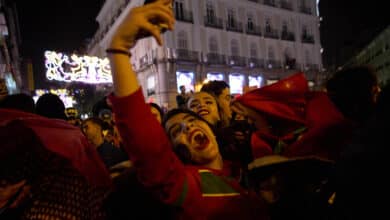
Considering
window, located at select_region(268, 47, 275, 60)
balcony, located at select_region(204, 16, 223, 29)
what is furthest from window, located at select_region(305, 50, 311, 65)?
balcony, located at select_region(204, 16, 223, 29)

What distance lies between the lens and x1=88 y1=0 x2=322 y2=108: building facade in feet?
94.8

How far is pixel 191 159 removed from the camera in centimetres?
190

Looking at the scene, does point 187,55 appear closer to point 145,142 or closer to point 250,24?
point 250,24

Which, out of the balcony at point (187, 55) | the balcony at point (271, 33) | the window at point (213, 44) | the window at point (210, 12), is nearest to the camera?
the balcony at point (187, 55)

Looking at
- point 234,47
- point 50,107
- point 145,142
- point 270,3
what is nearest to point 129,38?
Answer: point 145,142

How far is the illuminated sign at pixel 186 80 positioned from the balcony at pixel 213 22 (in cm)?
557

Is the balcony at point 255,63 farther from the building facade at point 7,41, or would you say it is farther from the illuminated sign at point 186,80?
the building facade at point 7,41

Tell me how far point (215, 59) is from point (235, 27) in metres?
5.18

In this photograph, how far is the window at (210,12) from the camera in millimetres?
32281

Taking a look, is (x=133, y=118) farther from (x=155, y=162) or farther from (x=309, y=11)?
(x=309, y=11)

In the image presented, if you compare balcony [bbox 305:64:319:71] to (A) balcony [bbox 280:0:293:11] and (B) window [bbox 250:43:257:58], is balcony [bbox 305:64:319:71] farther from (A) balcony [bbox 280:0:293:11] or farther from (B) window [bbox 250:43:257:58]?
(B) window [bbox 250:43:257:58]

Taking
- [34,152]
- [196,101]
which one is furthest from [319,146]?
[196,101]

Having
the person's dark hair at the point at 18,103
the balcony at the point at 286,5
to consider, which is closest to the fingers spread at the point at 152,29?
the person's dark hair at the point at 18,103

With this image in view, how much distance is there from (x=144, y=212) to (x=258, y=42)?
36013 mm
